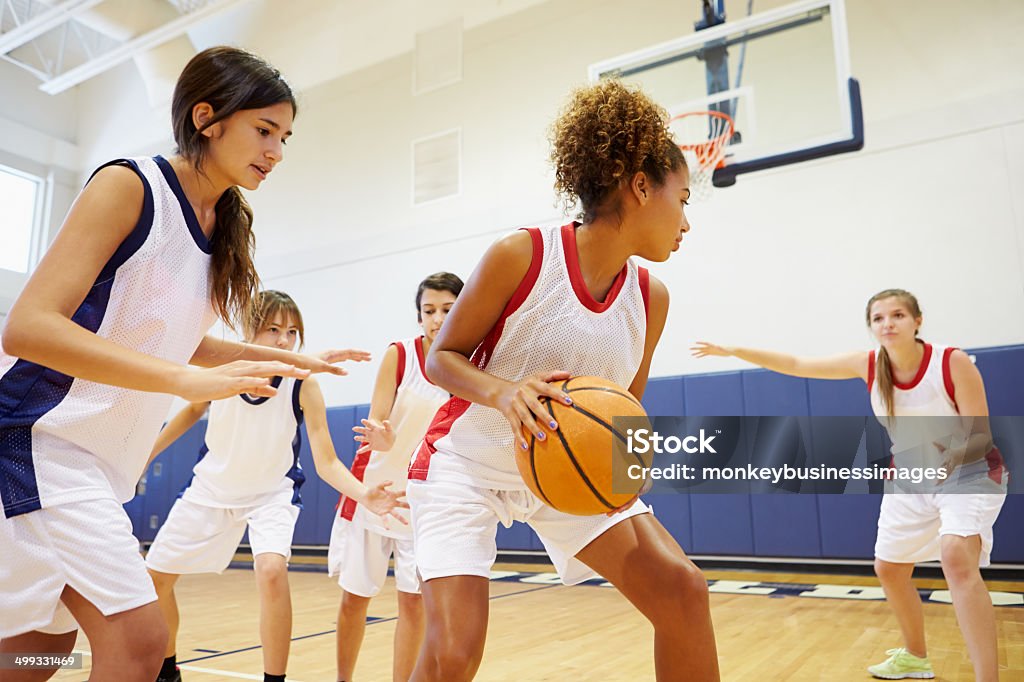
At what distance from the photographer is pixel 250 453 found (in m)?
3.12

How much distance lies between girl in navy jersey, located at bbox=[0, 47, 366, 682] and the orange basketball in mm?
480

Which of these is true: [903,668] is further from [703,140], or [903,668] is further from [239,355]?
[703,140]

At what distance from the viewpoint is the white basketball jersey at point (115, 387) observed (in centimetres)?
131

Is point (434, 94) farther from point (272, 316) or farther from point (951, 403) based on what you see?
point (951, 403)

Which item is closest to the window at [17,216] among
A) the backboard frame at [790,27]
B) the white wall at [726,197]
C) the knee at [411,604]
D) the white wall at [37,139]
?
the white wall at [37,139]

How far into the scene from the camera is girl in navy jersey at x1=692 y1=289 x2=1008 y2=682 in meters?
2.61

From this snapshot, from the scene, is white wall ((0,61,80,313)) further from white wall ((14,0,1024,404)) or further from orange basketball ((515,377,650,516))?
orange basketball ((515,377,650,516))

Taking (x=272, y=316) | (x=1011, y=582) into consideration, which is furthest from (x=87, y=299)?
(x=1011, y=582)

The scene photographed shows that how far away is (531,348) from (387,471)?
1540 millimetres

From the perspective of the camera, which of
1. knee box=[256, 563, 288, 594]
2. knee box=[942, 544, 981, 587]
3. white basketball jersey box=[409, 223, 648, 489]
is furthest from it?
knee box=[256, 563, 288, 594]

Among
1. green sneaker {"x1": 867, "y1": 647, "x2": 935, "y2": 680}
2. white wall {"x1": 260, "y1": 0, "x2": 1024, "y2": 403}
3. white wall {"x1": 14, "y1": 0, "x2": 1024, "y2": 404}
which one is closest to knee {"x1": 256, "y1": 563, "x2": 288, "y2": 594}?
green sneaker {"x1": 867, "y1": 647, "x2": 935, "y2": 680}

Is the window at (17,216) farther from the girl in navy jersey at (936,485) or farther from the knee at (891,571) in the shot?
the knee at (891,571)

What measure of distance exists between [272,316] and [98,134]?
9.74 meters

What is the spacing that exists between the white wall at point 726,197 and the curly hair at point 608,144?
10.6 feet
